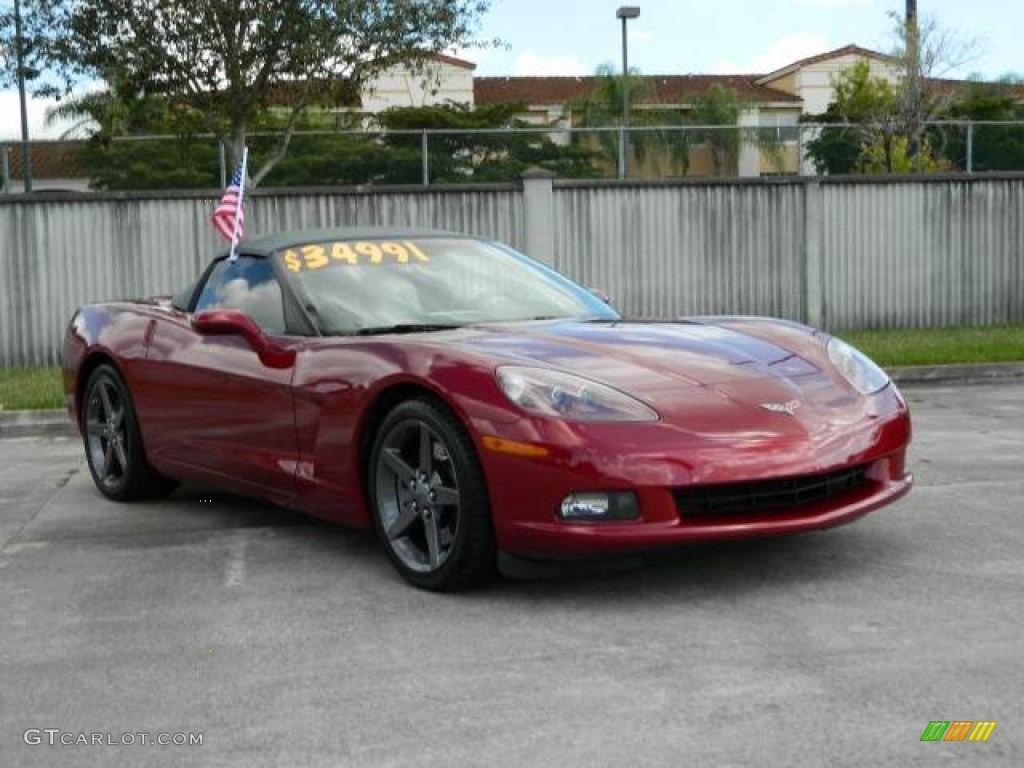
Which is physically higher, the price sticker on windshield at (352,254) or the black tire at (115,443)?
the price sticker on windshield at (352,254)

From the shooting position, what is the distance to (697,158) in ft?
63.9

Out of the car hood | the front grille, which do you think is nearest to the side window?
the car hood

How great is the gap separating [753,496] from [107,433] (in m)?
3.74

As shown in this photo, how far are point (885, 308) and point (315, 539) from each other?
13540 millimetres

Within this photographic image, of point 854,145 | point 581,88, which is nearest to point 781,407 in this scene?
point 854,145

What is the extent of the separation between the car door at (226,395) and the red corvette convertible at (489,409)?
0.04ft

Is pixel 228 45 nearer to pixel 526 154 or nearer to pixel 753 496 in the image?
pixel 526 154

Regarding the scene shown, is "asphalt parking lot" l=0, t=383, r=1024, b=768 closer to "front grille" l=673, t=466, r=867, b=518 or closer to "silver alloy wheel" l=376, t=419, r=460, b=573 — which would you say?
"silver alloy wheel" l=376, t=419, r=460, b=573

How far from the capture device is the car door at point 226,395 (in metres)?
5.77

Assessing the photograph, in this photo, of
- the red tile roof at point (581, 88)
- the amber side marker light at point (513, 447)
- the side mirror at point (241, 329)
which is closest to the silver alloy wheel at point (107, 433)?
the side mirror at point (241, 329)

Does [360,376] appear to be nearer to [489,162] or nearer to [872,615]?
[872,615]

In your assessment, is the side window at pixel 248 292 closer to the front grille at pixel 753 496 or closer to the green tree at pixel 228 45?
the front grille at pixel 753 496

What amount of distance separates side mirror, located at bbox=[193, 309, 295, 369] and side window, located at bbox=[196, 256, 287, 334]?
8 centimetres

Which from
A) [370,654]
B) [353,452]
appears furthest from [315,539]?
[370,654]
